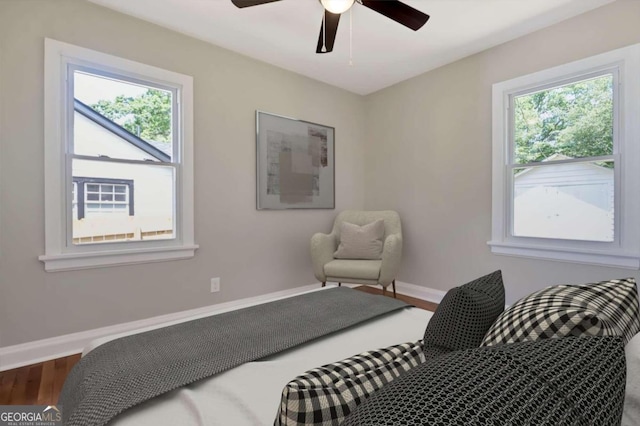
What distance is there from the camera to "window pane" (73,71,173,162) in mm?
2330

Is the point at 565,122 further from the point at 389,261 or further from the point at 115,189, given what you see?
the point at 115,189

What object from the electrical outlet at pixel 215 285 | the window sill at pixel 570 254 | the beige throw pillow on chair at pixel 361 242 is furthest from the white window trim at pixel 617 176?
the electrical outlet at pixel 215 285

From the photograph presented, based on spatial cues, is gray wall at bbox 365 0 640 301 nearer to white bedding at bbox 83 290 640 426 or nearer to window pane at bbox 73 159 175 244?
white bedding at bbox 83 290 640 426

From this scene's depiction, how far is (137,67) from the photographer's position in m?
2.48

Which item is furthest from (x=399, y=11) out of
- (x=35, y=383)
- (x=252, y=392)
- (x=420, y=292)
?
(x=35, y=383)

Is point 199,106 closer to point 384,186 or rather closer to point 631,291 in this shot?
point 384,186

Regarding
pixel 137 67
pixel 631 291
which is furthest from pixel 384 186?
pixel 631 291

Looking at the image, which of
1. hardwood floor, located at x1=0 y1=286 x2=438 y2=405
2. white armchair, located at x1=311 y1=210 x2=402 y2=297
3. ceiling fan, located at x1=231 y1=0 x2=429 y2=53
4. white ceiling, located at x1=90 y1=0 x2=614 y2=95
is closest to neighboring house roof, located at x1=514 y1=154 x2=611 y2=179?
white ceiling, located at x1=90 y1=0 x2=614 y2=95

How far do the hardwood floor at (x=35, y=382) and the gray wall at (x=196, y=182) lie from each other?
20 cm

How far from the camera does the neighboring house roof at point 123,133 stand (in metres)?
2.34

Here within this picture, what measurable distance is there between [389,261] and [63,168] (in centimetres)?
270

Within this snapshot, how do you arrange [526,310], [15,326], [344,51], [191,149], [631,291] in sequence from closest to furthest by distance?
[526,310]
[631,291]
[15,326]
[191,149]
[344,51]

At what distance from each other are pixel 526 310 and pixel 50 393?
2.36 meters

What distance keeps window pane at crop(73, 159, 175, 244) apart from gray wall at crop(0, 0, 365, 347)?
23cm
